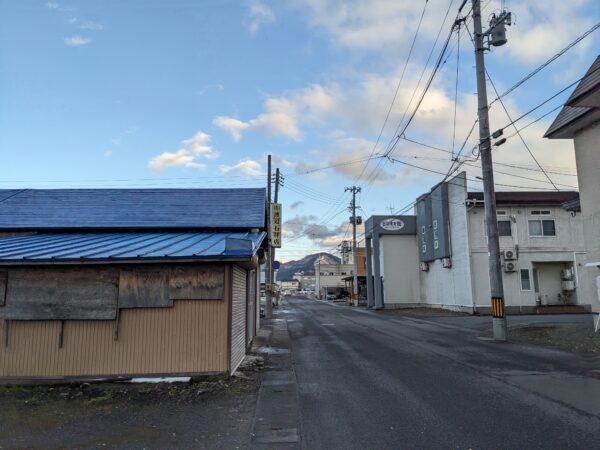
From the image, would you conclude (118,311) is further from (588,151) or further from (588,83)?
(588,151)

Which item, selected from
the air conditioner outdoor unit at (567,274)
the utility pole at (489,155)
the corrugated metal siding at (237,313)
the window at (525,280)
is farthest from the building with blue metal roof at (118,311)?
the air conditioner outdoor unit at (567,274)

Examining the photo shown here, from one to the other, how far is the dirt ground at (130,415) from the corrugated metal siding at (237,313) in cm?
99

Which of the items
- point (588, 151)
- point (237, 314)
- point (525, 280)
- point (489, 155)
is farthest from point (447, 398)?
point (525, 280)

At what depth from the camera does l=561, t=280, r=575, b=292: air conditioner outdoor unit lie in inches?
1235

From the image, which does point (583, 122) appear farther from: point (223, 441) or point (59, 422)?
point (59, 422)

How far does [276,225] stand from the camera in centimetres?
2373

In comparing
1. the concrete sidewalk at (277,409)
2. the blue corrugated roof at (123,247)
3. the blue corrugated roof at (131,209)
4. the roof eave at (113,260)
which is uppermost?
the blue corrugated roof at (131,209)

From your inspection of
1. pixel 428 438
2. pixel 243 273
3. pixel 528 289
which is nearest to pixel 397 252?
pixel 528 289

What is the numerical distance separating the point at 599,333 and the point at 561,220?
1765cm

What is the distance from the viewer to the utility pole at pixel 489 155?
17.2 metres

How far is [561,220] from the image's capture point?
31750 millimetres

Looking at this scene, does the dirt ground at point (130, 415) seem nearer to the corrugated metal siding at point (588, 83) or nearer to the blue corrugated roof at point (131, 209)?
the blue corrugated roof at point (131, 209)

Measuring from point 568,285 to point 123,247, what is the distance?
30043 mm

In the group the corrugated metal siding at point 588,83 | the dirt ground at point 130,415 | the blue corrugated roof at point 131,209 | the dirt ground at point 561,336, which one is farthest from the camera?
the corrugated metal siding at point 588,83
